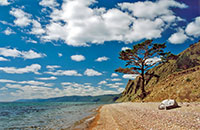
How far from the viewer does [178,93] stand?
22250mm

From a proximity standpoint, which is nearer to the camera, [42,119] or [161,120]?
[161,120]

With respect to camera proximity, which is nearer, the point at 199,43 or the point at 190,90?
the point at 190,90

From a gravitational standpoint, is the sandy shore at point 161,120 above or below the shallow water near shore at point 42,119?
above

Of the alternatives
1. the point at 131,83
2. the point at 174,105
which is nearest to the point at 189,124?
the point at 174,105

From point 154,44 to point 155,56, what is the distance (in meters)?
2.93

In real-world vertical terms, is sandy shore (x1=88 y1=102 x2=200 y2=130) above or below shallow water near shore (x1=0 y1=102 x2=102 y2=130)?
above

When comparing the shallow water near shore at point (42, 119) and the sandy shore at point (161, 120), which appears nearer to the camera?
the sandy shore at point (161, 120)

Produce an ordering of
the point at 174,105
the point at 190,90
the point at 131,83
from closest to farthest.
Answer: the point at 174,105, the point at 190,90, the point at 131,83

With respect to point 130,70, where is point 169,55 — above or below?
above

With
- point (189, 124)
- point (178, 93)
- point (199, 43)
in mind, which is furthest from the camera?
point (199, 43)

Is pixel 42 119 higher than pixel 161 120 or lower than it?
lower

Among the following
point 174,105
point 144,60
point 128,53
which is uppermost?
point 128,53

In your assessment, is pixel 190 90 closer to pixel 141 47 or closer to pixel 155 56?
pixel 155 56

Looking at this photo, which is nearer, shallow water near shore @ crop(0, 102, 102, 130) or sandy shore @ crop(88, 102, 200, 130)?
sandy shore @ crop(88, 102, 200, 130)
